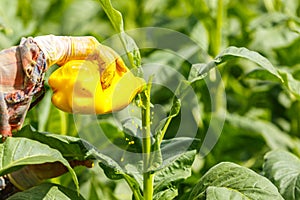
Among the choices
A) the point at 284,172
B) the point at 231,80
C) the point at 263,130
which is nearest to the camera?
the point at 284,172

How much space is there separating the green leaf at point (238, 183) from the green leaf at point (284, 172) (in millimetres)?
156

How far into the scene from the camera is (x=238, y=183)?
1457 millimetres

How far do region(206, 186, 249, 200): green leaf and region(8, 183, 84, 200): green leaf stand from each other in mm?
266

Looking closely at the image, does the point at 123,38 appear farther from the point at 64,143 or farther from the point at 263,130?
the point at 263,130

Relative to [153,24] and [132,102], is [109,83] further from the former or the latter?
[153,24]

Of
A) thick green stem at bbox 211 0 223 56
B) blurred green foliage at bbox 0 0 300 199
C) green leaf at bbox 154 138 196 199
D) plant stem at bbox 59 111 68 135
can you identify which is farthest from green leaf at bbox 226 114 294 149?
green leaf at bbox 154 138 196 199

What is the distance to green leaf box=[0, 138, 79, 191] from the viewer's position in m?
1.37

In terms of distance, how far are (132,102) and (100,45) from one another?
131 mm

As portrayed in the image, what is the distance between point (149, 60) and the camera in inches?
96.3

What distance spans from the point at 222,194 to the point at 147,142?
190 millimetres

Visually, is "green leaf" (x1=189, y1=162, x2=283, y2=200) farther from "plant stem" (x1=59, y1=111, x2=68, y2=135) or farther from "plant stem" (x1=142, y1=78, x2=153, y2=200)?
"plant stem" (x1=59, y1=111, x2=68, y2=135)

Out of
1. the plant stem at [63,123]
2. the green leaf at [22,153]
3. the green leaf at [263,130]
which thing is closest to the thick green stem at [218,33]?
the green leaf at [263,130]

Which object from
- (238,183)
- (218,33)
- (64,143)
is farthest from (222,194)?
(218,33)

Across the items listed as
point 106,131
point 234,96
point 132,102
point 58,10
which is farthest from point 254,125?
point 58,10
